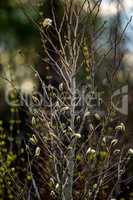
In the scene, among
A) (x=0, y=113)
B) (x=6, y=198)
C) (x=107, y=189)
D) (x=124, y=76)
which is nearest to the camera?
(x=107, y=189)

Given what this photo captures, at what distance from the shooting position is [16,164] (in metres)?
7.22

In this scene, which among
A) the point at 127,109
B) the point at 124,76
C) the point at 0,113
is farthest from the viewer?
the point at 0,113

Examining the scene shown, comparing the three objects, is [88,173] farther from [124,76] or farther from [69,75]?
[124,76]

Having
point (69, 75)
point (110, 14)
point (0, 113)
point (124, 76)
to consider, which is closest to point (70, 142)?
point (69, 75)

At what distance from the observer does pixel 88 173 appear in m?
4.04

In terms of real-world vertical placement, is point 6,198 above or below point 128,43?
below

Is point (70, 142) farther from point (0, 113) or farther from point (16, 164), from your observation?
point (0, 113)

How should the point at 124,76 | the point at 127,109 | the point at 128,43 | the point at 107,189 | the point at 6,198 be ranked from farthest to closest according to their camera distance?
the point at 124,76
the point at 128,43
the point at 127,109
the point at 6,198
the point at 107,189

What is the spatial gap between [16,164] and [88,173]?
10.9 feet

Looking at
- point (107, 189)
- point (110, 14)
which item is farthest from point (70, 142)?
point (110, 14)

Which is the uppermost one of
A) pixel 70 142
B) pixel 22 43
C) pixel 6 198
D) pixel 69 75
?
pixel 22 43

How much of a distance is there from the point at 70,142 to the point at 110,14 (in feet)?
16.1

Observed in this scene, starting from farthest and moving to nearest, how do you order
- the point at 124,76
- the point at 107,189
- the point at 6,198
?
the point at 124,76 < the point at 6,198 < the point at 107,189

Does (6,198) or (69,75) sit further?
(6,198)
